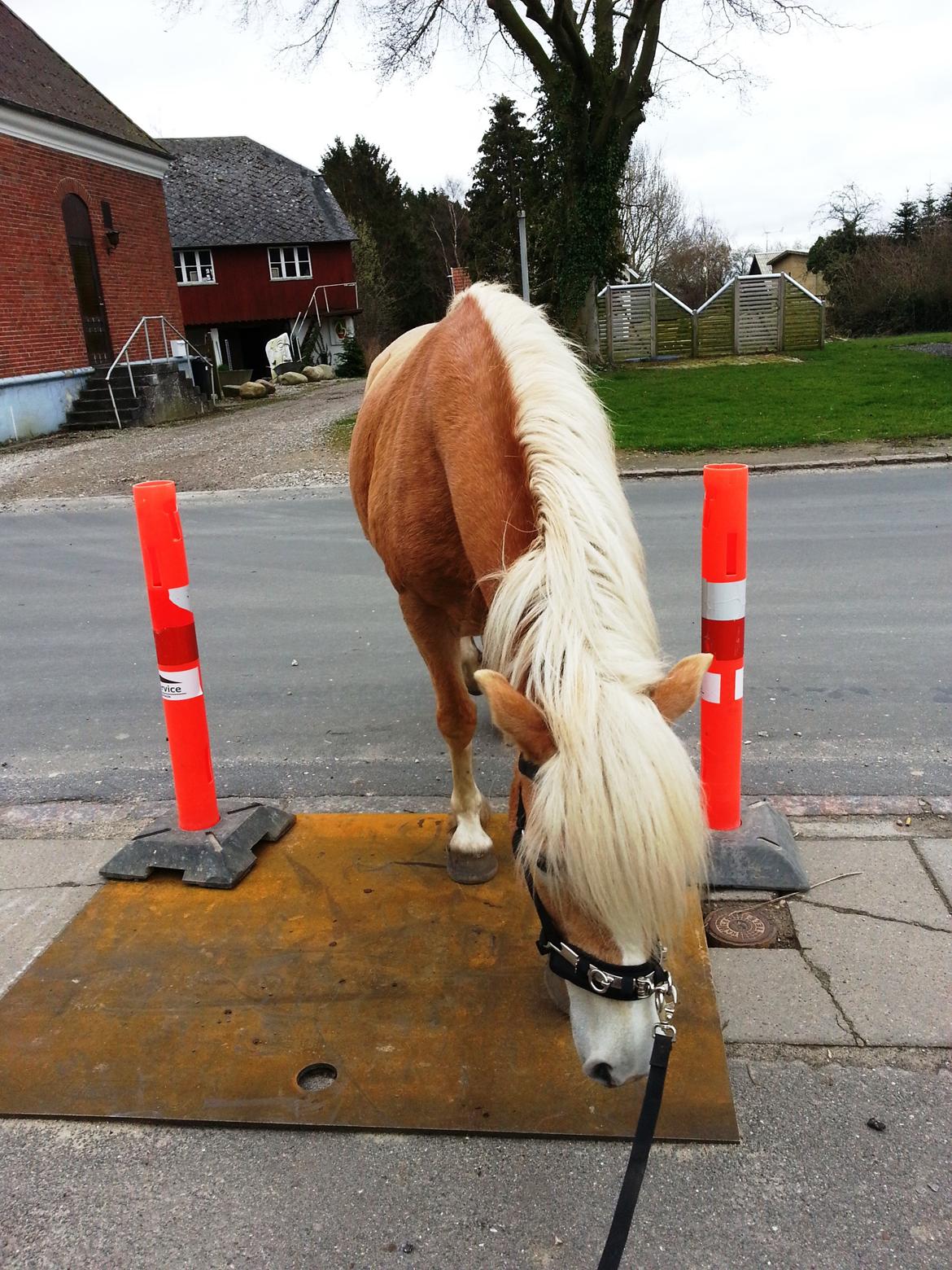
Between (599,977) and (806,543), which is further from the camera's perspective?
(806,543)

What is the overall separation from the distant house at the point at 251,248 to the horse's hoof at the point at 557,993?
38540 millimetres

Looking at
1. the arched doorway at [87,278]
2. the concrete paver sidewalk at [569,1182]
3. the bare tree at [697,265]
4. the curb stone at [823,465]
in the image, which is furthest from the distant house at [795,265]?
the concrete paver sidewalk at [569,1182]

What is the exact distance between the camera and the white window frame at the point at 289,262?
123 feet

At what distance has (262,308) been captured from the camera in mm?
37719

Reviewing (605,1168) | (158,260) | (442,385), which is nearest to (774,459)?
(442,385)

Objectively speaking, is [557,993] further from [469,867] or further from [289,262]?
[289,262]

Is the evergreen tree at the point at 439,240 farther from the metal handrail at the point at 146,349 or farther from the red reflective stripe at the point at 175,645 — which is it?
the red reflective stripe at the point at 175,645

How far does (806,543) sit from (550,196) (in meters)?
18.0

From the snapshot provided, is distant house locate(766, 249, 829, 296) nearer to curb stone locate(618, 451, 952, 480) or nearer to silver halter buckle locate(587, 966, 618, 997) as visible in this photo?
curb stone locate(618, 451, 952, 480)

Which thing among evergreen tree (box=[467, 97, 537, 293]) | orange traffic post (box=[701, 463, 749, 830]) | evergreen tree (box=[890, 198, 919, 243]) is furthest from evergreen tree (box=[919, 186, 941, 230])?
orange traffic post (box=[701, 463, 749, 830])

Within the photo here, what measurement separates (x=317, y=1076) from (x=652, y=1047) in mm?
1078

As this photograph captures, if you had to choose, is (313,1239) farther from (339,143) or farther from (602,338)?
(339,143)

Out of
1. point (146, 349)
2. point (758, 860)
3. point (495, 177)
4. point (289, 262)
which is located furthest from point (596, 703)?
point (495, 177)

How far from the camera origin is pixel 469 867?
3.17 metres
